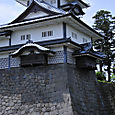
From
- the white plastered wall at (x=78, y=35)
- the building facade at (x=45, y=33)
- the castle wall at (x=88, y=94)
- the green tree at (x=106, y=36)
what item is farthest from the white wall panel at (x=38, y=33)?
the green tree at (x=106, y=36)

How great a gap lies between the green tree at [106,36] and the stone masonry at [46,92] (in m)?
10.7

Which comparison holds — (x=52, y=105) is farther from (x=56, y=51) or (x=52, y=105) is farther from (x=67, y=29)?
(x=67, y=29)

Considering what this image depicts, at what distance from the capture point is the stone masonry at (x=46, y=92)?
41.2 ft

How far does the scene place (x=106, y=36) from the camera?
26.1 metres

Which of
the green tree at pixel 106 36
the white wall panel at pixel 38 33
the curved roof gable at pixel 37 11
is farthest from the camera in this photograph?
the green tree at pixel 106 36

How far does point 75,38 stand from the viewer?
15227 mm

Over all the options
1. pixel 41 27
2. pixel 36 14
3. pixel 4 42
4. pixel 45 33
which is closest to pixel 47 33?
pixel 45 33

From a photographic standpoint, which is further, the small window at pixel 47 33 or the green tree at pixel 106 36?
the green tree at pixel 106 36

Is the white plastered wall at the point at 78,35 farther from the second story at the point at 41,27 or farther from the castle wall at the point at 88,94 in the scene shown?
the castle wall at the point at 88,94

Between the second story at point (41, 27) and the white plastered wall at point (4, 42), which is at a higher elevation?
the second story at point (41, 27)

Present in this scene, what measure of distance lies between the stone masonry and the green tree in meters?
10.7

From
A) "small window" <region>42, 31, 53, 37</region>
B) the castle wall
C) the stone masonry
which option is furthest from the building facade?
the castle wall

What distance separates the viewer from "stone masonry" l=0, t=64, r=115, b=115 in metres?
12.5

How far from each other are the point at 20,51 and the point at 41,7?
359 cm
